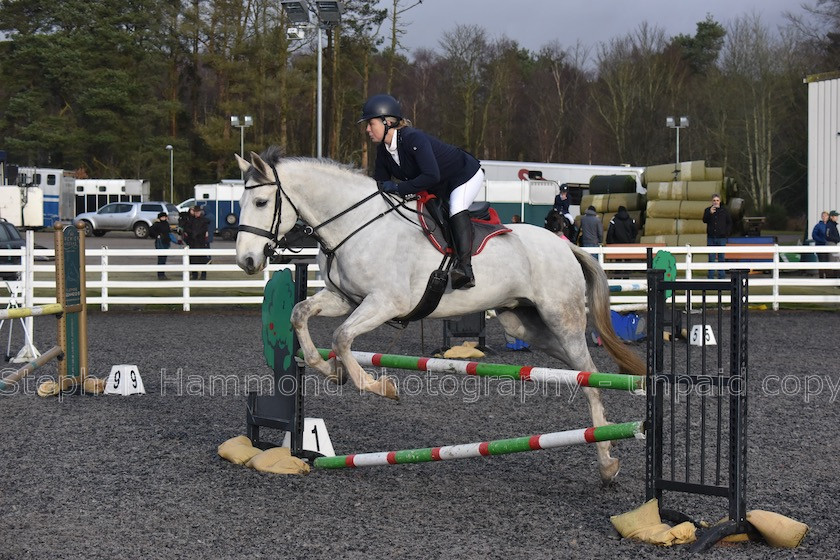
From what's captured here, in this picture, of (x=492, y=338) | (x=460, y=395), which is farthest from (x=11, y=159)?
(x=460, y=395)

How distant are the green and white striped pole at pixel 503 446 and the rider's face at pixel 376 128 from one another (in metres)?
1.82

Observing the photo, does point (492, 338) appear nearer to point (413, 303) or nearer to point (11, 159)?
point (413, 303)

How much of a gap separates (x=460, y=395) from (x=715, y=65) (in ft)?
168

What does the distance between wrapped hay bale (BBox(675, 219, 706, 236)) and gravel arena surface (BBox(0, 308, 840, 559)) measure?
15.8 metres

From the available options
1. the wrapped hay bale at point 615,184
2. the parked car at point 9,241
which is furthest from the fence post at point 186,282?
the wrapped hay bale at point 615,184

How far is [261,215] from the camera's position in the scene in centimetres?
575

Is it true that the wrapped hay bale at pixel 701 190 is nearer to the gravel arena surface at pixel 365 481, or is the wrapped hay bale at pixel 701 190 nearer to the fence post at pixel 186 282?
the fence post at pixel 186 282

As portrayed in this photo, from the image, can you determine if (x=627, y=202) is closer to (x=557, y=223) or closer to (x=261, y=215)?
(x=557, y=223)

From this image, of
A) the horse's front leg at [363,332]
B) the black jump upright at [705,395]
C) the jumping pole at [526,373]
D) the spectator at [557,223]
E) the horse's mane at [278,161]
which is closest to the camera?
the black jump upright at [705,395]

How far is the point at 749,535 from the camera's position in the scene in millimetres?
4375

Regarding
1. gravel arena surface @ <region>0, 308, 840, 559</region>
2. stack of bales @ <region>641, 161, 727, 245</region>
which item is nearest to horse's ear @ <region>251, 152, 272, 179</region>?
gravel arena surface @ <region>0, 308, 840, 559</region>

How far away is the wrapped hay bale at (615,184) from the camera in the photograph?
29.4 m

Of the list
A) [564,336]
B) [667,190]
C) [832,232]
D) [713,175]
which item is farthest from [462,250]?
[713,175]

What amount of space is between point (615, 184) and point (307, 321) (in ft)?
81.4
